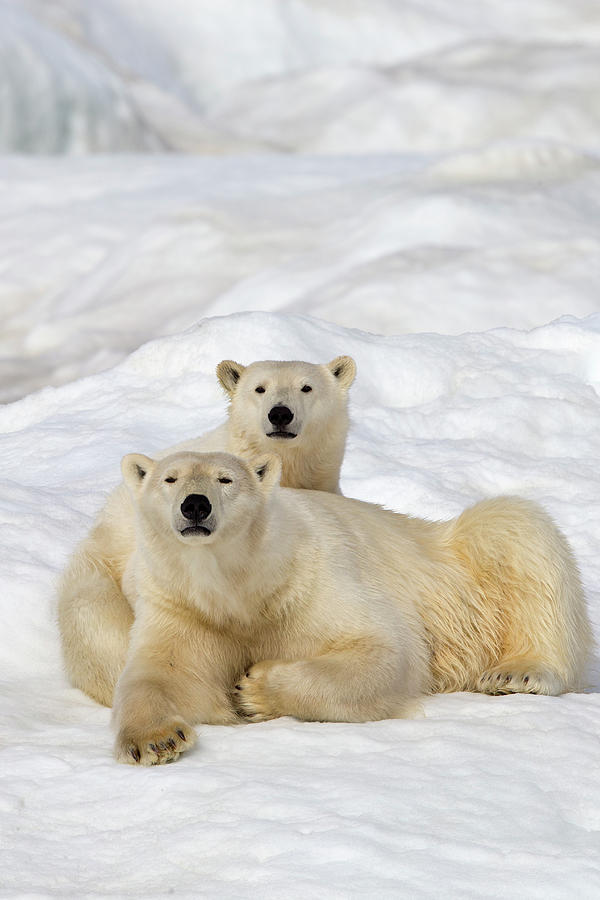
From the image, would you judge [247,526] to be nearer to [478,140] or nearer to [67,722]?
[67,722]

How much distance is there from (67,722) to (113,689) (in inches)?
7.8

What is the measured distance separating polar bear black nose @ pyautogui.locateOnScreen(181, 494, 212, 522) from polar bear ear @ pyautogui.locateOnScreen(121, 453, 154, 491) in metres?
0.36

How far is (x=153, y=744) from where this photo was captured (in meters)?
2.95

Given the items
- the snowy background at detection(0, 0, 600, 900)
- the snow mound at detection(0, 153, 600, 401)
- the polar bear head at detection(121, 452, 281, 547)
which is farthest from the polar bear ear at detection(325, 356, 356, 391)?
the snow mound at detection(0, 153, 600, 401)

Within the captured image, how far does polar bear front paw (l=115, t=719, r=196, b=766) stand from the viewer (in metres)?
2.93

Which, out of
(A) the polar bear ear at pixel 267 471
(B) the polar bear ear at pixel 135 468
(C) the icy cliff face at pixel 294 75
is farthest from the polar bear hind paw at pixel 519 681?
(C) the icy cliff face at pixel 294 75

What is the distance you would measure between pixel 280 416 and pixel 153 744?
173 cm

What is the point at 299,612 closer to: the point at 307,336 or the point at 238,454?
the point at 238,454

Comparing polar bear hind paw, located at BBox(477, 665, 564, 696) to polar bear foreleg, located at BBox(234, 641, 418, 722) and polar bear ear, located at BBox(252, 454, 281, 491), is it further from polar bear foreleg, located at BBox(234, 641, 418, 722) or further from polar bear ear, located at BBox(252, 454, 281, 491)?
polar bear ear, located at BBox(252, 454, 281, 491)

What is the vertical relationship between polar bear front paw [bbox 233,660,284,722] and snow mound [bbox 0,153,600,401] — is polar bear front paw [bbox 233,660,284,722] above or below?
below

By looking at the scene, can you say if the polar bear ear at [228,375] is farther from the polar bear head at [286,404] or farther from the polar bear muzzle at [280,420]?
the polar bear muzzle at [280,420]

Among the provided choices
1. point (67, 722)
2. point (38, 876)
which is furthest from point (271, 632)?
point (38, 876)

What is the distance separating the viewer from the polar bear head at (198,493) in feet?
10.4

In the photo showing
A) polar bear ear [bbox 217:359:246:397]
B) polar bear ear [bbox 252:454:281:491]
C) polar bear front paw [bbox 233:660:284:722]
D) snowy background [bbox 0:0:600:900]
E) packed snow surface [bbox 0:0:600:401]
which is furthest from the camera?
packed snow surface [bbox 0:0:600:401]
